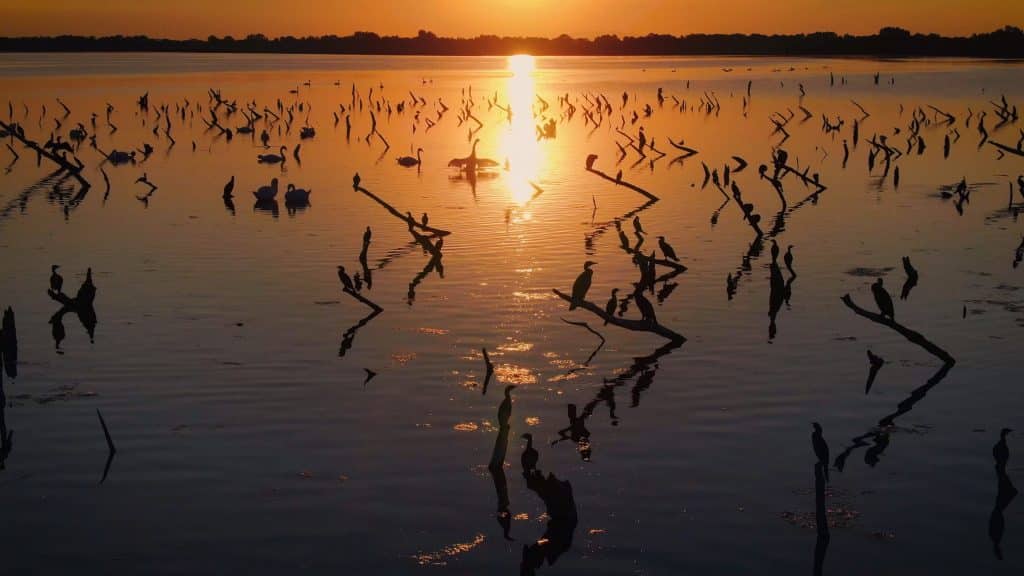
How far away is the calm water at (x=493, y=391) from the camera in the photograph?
6375 millimetres

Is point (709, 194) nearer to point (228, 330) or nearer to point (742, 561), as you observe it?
point (228, 330)

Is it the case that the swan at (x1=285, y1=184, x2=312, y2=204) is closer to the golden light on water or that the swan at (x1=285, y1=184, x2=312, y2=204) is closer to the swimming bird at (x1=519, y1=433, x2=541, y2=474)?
the golden light on water

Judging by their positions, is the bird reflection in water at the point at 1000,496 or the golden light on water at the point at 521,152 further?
the golden light on water at the point at 521,152

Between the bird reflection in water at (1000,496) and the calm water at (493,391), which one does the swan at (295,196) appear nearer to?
the calm water at (493,391)

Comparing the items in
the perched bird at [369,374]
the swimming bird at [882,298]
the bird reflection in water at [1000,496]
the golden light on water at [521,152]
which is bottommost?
the golden light on water at [521,152]

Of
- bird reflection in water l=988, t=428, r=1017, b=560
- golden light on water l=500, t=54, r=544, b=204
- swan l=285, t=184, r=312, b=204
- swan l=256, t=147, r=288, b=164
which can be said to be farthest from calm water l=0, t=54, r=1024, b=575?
swan l=256, t=147, r=288, b=164

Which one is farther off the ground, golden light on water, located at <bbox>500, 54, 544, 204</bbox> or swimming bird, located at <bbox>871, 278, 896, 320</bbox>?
swimming bird, located at <bbox>871, 278, 896, 320</bbox>

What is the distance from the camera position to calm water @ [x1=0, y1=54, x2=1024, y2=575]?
20.9 ft

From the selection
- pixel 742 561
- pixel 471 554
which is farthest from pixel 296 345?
pixel 742 561

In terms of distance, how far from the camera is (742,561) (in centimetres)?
606

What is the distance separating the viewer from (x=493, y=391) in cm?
902

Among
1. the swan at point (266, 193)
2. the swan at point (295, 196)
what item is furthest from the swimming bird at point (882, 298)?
the swan at point (266, 193)

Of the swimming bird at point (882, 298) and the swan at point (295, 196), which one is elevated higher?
the swimming bird at point (882, 298)

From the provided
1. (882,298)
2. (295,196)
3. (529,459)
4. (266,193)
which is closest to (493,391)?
(529,459)
